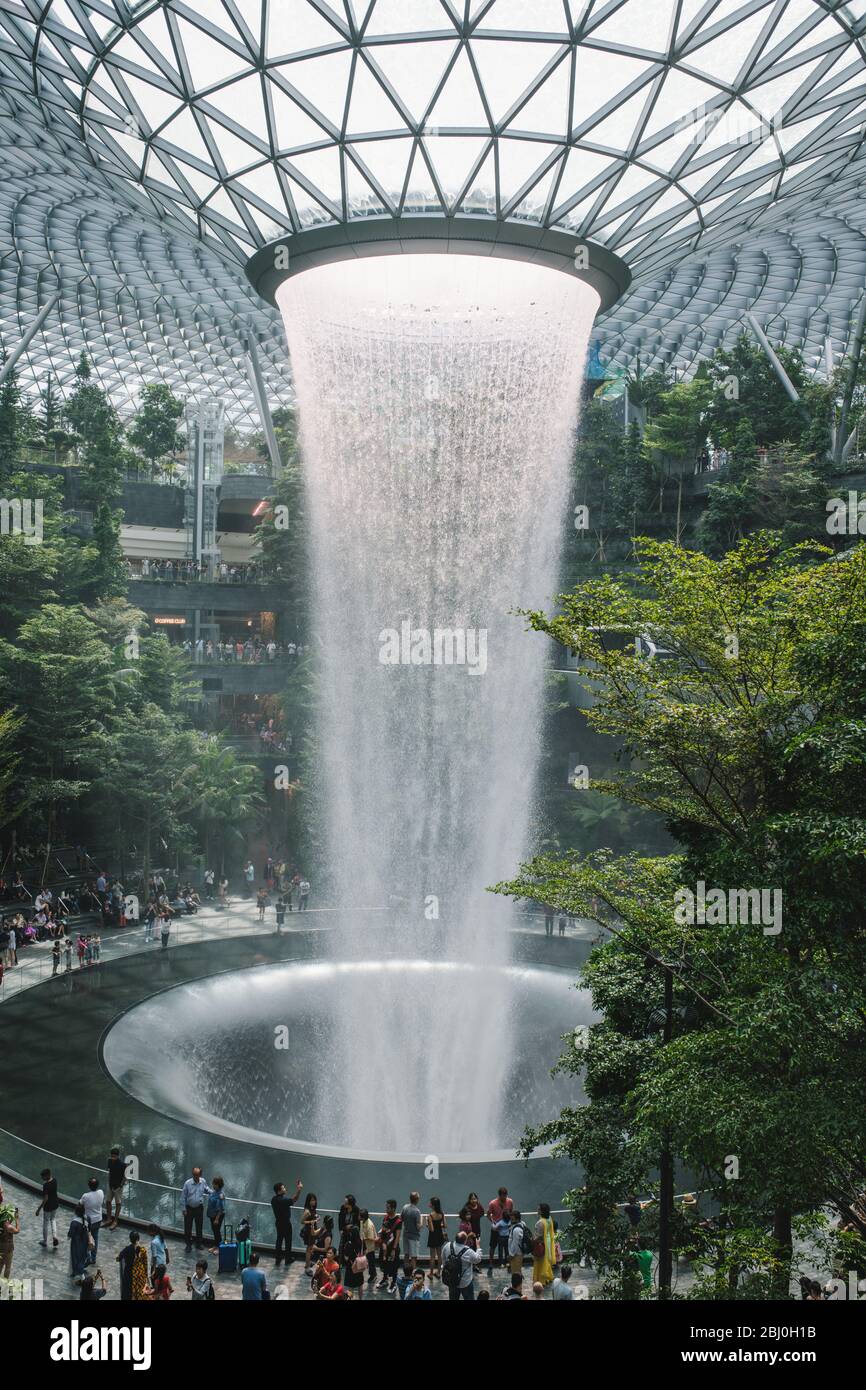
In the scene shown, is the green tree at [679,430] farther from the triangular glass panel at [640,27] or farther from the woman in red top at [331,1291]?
the woman in red top at [331,1291]

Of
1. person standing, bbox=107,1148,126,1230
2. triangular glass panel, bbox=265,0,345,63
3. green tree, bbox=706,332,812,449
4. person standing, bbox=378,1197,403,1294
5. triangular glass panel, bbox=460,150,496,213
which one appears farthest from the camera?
green tree, bbox=706,332,812,449

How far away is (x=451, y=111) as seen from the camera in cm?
2797

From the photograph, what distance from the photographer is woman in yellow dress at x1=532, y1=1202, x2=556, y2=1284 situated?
50.8 feet

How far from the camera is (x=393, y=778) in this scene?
43.7m

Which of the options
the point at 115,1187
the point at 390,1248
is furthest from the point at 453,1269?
the point at 115,1187

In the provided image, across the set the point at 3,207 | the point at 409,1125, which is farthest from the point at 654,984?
the point at 3,207

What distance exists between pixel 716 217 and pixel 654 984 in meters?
26.8

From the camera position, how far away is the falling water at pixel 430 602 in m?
30.2

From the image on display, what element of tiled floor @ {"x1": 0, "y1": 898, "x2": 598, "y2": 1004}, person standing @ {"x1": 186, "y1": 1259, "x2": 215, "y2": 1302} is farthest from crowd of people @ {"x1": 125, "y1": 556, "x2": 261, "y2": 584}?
person standing @ {"x1": 186, "y1": 1259, "x2": 215, "y2": 1302}

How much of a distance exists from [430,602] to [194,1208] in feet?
113

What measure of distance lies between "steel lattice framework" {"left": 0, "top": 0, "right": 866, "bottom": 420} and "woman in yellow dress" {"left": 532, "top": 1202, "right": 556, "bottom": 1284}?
27150 millimetres

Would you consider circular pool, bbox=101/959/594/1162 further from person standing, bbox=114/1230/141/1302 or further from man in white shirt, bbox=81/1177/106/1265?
person standing, bbox=114/1230/141/1302

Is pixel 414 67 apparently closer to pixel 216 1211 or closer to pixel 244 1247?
pixel 216 1211
